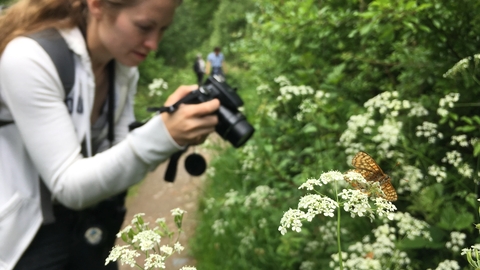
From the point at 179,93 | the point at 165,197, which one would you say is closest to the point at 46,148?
the point at 179,93

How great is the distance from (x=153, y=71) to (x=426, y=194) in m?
9.89

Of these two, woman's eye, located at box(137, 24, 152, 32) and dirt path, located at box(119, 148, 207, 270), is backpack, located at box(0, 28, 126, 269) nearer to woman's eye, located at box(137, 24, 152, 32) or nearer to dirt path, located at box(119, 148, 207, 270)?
woman's eye, located at box(137, 24, 152, 32)

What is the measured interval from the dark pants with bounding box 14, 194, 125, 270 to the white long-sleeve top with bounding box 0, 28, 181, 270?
2.7 inches

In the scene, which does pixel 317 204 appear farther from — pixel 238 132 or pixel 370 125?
pixel 370 125

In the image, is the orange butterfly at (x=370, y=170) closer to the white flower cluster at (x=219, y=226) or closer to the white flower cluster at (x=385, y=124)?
the white flower cluster at (x=385, y=124)

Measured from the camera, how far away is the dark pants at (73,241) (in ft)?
3.58

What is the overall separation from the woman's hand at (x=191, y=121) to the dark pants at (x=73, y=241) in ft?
1.37

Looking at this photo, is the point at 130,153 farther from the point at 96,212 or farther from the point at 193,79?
the point at 193,79

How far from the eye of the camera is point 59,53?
108 centimetres

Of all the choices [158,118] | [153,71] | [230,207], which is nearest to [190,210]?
[230,207]

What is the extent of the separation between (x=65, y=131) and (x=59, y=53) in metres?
0.23

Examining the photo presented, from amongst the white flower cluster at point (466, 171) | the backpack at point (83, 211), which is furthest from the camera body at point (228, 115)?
the white flower cluster at point (466, 171)

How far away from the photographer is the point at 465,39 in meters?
1.28

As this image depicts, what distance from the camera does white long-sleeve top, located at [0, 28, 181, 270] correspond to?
979 millimetres
